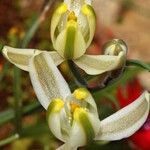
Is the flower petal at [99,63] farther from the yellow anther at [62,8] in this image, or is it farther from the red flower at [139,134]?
the red flower at [139,134]

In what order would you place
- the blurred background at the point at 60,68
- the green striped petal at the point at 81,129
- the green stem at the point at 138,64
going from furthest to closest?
the blurred background at the point at 60,68 → the green stem at the point at 138,64 → the green striped petal at the point at 81,129

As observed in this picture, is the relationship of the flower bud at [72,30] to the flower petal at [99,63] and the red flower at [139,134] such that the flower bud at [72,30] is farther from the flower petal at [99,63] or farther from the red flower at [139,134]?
the red flower at [139,134]

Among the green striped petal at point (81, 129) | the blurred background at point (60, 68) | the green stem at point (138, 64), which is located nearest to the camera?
the green striped petal at point (81, 129)

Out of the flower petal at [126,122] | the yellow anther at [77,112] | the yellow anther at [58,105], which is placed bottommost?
the flower petal at [126,122]

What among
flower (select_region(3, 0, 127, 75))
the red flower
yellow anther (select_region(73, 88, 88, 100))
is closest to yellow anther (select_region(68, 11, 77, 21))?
flower (select_region(3, 0, 127, 75))

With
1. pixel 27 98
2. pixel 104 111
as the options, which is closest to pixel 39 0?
pixel 27 98

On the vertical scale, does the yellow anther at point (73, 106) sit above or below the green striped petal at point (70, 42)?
below

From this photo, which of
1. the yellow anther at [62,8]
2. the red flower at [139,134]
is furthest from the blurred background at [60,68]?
the yellow anther at [62,8]

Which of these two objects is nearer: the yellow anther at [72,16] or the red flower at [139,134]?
the yellow anther at [72,16]

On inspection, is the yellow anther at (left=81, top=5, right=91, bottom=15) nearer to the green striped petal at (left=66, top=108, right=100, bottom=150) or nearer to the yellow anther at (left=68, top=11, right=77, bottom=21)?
the yellow anther at (left=68, top=11, right=77, bottom=21)

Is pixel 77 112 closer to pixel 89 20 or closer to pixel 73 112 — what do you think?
pixel 73 112
